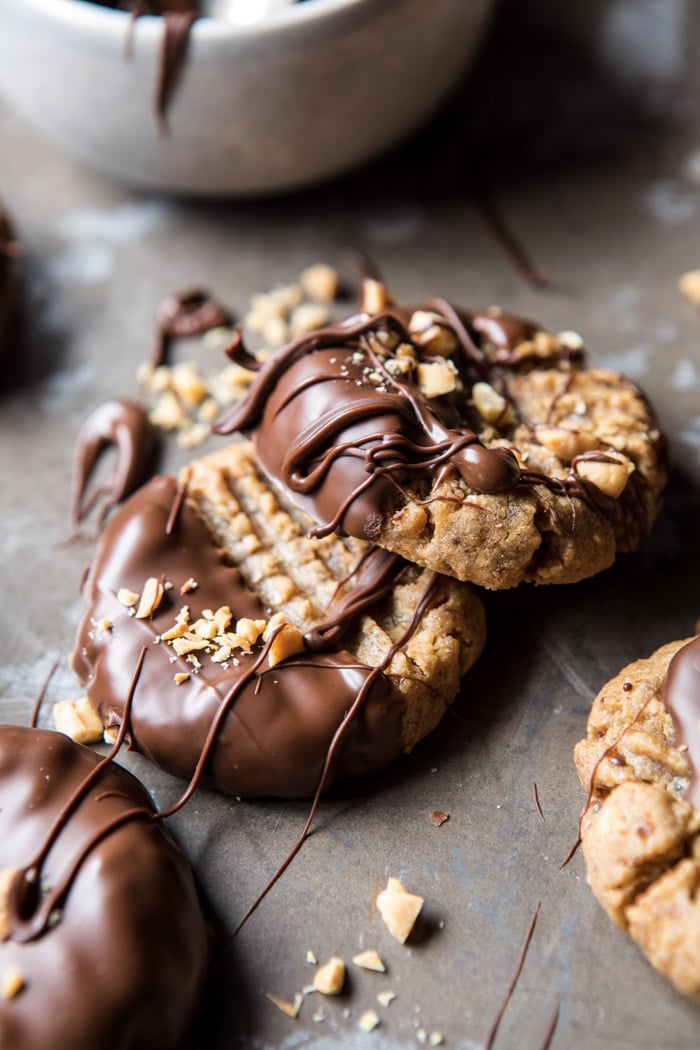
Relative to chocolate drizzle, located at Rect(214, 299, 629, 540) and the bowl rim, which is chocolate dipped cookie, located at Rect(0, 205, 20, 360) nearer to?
the bowl rim

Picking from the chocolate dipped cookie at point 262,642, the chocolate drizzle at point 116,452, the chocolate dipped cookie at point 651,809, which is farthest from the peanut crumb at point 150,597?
the chocolate dipped cookie at point 651,809

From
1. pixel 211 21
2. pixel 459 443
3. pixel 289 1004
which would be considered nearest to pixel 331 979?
pixel 289 1004

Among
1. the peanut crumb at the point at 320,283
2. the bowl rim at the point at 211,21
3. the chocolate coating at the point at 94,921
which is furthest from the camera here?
the peanut crumb at the point at 320,283

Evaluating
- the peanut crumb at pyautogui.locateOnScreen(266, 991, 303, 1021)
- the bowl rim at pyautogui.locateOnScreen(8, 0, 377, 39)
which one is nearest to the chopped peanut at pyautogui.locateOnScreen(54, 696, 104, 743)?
the peanut crumb at pyautogui.locateOnScreen(266, 991, 303, 1021)

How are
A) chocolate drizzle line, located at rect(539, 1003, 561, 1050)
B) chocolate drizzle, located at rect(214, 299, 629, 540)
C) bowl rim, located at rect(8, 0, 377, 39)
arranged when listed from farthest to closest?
bowl rim, located at rect(8, 0, 377, 39) → chocolate drizzle, located at rect(214, 299, 629, 540) → chocolate drizzle line, located at rect(539, 1003, 561, 1050)

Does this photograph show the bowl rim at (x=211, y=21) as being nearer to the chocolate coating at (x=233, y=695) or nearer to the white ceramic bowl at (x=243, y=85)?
the white ceramic bowl at (x=243, y=85)

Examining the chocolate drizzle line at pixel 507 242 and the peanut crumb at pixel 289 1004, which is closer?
the peanut crumb at pixel 289 1004

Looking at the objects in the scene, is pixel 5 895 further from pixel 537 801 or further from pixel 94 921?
pixel 537 801
